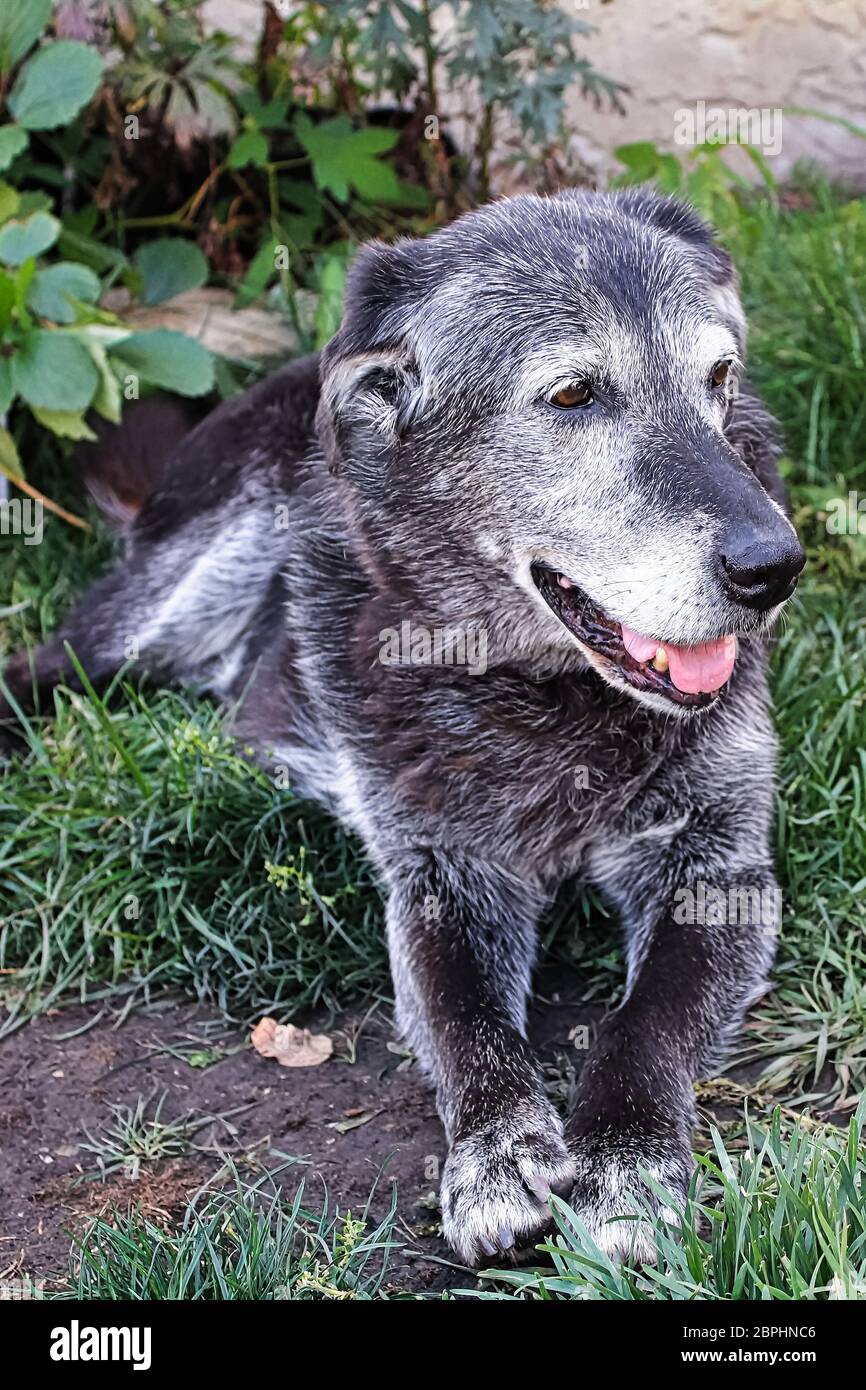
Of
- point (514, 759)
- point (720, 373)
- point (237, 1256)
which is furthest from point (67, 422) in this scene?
point (237, 1256)

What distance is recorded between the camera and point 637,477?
2799mm

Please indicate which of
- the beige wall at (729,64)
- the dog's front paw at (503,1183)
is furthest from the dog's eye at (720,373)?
the beige wall at (729,64)

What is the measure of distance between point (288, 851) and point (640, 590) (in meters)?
1.25

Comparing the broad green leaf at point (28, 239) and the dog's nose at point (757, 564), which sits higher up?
the broad green leaf at point (28, 239)

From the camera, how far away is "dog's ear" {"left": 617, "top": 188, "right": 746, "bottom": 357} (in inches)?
131

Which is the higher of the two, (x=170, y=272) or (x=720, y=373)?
(x=720, y=373)

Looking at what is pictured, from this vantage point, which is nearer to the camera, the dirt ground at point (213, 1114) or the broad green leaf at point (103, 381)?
the dirt ground at point (213, 1114)

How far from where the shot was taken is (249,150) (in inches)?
199

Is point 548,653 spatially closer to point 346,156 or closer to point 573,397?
point 573,397

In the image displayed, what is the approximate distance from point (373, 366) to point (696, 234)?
867 mm

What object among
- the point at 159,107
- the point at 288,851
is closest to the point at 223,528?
the point at 288,851

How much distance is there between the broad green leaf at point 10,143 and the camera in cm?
445

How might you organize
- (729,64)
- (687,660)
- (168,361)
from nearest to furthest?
1. (687,660)
2. (168,361)
3. (729,64)

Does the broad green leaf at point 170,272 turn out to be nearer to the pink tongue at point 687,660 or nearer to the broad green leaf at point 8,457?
the broad green leaf at point 8,457
